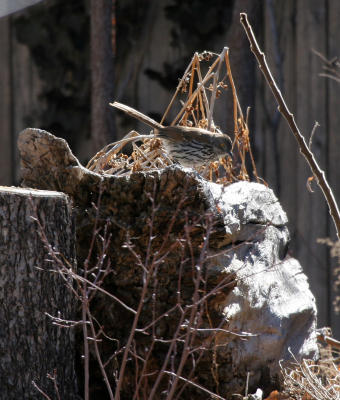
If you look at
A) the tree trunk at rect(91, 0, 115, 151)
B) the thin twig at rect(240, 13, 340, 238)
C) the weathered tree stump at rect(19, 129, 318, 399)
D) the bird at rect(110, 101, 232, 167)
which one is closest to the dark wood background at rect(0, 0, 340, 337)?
the tree trunk at rect(91, 0, 115, 151)

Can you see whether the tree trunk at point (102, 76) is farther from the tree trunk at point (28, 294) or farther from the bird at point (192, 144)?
the tree trunk at point (28, 294)

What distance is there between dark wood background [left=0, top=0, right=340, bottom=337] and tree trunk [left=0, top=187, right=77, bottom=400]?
2.71 meters

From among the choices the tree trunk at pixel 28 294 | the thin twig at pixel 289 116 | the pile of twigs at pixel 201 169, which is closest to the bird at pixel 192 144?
the pile of twigs at pixel 201 169

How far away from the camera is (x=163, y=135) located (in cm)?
384

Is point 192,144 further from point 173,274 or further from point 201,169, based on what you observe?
point 173,274

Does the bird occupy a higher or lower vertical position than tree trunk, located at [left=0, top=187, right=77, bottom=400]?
higher

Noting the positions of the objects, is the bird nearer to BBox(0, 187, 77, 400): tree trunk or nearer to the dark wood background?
BBox(0, 187, 77, 400): tree trunk

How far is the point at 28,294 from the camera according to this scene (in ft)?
8.80

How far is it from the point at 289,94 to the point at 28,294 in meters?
3.52

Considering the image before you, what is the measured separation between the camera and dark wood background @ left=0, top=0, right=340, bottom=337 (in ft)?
18.1

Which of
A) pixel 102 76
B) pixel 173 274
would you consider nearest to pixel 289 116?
pixel 173 274

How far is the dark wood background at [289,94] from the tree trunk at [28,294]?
2.71 meters

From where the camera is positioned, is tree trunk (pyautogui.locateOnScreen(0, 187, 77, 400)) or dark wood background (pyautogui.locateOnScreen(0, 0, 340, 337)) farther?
dark wood background (pyautogui.locateOnScreen(0, 0, 340, 337))

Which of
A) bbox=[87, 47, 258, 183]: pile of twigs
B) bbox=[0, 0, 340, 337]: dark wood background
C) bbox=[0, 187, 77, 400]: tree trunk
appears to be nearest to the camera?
bbox=[0, 187, 77, 400]: tree trunk
